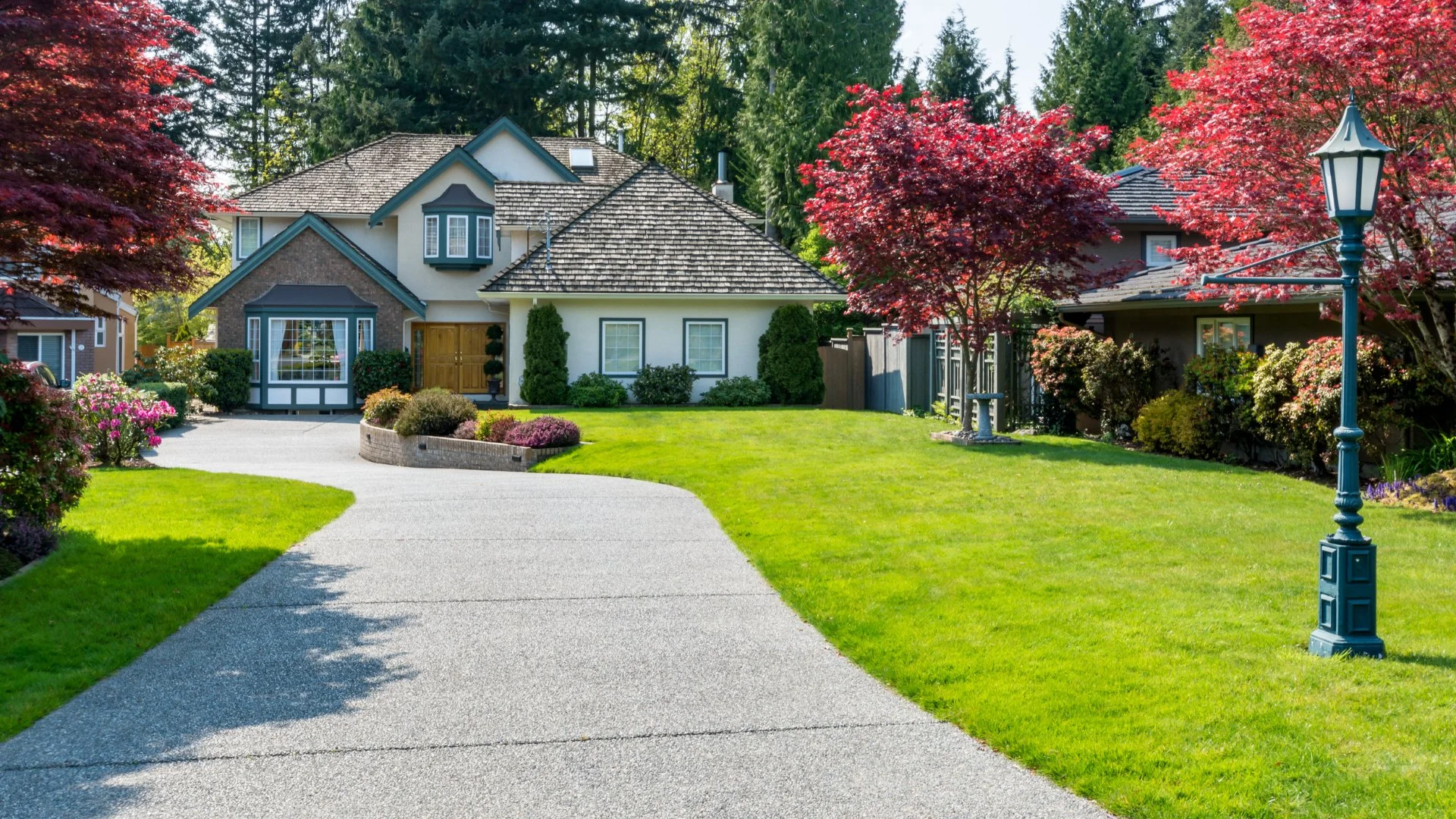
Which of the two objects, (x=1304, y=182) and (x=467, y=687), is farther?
(x=1304, y=182)

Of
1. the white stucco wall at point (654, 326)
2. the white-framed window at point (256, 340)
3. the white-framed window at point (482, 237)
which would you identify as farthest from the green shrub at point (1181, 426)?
the white-framed window at point (256, 340)

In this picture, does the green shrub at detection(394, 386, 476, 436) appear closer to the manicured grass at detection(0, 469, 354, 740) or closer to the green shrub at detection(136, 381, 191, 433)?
the manicured grass at detection(0, 469, 354, 740)

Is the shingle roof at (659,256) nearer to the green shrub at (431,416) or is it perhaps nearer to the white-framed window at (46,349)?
the green shrub at (431,416)

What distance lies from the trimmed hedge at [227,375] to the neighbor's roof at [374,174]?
554cm

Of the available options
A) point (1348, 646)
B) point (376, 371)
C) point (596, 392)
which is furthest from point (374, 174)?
point (1348, 646)

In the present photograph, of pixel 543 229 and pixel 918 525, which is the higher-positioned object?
pixel 543 229

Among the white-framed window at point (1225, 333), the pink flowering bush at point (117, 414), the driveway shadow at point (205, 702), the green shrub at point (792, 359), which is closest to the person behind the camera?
the driveway shadow at point (205, 702)

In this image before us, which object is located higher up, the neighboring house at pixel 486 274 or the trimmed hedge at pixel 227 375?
the neighboring house at pixel 486 274

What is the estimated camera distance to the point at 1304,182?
1409 cm

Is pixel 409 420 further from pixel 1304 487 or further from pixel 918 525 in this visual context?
pixel 1304 487

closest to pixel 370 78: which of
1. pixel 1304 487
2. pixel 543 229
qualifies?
pixel 543 229

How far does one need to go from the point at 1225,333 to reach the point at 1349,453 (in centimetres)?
1381

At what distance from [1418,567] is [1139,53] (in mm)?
48271

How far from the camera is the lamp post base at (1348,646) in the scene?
7016mm
